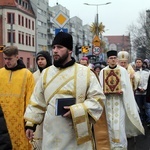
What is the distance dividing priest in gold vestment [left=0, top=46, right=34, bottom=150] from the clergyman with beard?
142 cm

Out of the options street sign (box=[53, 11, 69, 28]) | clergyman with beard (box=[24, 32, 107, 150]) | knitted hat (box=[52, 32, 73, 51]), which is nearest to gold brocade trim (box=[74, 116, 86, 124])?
clergyman with beard (box=[24, 32, 107, 150])

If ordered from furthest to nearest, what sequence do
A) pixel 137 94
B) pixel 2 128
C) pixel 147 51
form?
pixel 147 51 < pixel 137 94 < pixel 2 128

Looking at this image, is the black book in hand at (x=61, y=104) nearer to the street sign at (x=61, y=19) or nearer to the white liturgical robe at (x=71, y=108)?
the white liturgical robe at (x=71, y=108)

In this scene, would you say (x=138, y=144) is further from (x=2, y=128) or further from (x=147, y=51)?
(x=147, y=51)

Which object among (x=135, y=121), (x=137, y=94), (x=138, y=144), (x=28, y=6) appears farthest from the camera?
(x=28, y=6)

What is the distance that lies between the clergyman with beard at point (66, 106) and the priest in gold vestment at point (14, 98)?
1.42m

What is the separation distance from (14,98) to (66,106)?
6.20 ft

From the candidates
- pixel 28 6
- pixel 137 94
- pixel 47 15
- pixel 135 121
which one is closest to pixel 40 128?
pixel 135 121

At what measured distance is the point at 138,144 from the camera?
28.9ft

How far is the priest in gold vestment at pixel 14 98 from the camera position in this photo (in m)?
5.78

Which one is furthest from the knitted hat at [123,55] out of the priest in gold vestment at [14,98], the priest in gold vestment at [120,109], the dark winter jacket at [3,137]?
the dark winter jacket at [3,137]

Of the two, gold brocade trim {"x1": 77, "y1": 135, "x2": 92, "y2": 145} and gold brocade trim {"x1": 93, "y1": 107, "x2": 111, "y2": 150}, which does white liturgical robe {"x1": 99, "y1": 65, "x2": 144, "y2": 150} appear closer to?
gold brocade trim {"x1": 93, "y1": 107, "x2": 111, "y2": 150}

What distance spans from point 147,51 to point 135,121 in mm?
65307

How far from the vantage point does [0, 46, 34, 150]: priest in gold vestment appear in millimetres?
5781
